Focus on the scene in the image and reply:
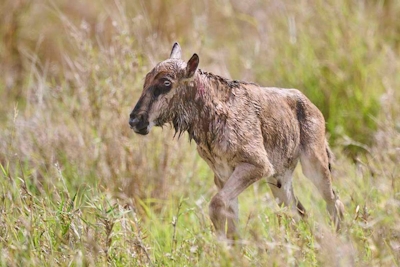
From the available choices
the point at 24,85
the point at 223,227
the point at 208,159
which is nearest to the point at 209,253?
the point at 223,227

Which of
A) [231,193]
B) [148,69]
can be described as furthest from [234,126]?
[148,69]

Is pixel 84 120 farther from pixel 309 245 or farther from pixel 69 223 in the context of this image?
pixel 309 245

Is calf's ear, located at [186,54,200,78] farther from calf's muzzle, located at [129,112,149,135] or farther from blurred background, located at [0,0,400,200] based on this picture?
blurred background, located at [0,0,400,200]

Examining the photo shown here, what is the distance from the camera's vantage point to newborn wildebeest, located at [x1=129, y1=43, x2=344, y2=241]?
5.32 metres

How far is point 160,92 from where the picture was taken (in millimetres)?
5312

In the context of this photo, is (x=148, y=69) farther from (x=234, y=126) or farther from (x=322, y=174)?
(x=234, y=126)

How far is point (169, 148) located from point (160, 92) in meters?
2.45

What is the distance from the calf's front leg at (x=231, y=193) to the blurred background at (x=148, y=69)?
1725 mm

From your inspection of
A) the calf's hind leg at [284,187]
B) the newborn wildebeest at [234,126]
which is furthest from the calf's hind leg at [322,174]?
Result: the calf's hind leg at [284,187]

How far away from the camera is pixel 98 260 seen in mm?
5180

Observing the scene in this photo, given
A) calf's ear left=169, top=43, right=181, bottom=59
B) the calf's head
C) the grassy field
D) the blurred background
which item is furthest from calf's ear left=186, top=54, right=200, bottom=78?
the blurred background

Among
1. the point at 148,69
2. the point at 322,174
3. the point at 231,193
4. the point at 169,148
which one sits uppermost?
the point at 148,69

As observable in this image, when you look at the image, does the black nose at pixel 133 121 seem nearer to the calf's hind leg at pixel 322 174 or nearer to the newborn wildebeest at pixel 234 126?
the newborn wildebeest at pixel 234 126

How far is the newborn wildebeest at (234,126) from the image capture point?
5316mm
